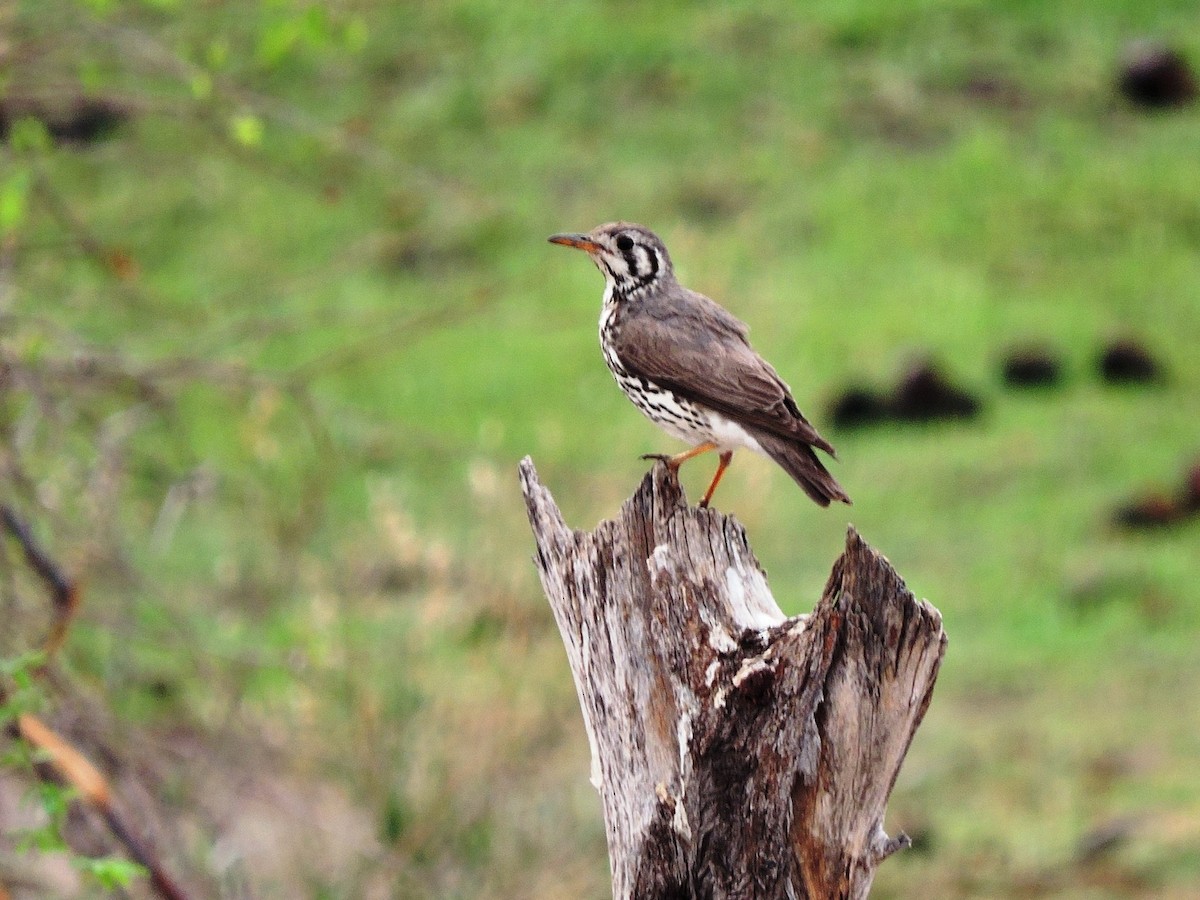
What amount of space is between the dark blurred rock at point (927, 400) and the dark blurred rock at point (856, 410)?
104 millimetres

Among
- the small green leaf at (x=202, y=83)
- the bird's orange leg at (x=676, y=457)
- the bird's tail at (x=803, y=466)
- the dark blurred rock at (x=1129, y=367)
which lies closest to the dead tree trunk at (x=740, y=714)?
the bird's orange leg at (x=676, y=457)

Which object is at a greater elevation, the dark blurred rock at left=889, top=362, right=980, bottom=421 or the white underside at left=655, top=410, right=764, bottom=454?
the dark blurred rock at left=889, top=362, right=980, bottom=421

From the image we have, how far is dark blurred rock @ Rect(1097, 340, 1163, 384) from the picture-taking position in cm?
1562

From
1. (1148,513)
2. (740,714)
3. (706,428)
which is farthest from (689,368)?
(1148,513)

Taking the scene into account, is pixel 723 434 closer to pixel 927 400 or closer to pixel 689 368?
pixel 689 368

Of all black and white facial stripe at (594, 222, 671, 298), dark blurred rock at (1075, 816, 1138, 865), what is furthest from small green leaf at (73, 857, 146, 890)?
dark blurred rock at (1075, 816, 1138, 865)

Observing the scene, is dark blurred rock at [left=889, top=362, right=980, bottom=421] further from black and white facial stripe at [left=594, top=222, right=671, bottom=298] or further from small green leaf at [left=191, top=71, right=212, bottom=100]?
black and white facial stripe at [left=594, top=222, right=671, bottom=298]

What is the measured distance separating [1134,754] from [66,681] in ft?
20.9

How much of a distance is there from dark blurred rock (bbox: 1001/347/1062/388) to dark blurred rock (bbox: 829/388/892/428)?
44.1 inches

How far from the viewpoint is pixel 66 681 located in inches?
249

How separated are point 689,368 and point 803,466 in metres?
0.52

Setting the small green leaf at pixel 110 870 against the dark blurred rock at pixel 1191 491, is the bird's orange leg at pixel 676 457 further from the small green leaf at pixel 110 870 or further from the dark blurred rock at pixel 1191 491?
the dark blurred rock at pixel 1191 491

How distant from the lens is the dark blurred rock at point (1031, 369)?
15578 mm

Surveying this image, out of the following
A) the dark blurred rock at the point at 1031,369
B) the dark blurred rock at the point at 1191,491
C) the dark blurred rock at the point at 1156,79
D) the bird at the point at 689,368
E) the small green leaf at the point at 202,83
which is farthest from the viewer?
the dark blurred rock at the point at 1156,79
